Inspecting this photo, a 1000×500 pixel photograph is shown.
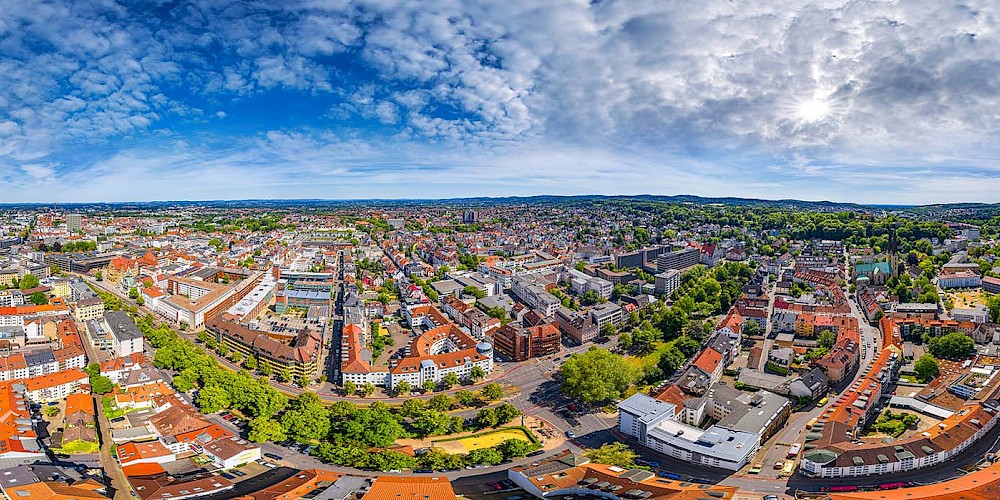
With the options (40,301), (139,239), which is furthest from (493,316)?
(139,239)

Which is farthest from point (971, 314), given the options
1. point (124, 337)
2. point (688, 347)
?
point (124, 337)

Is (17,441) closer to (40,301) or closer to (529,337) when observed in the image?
(529,337)

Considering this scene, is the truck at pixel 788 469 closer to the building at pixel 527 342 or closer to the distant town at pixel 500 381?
the distant town at pixel 500 381

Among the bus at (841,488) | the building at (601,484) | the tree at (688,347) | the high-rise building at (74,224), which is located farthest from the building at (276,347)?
the high-rise building at (74,224)

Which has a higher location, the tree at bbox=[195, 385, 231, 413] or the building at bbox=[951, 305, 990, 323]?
the building at bbox=[951, 305, 990, 323]

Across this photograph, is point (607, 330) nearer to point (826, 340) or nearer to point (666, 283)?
point (826, 340)

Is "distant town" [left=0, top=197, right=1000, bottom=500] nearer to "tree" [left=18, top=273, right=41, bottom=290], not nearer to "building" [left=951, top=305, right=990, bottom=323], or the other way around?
"tree" [left=18, top=273, right=41, bottom=290]

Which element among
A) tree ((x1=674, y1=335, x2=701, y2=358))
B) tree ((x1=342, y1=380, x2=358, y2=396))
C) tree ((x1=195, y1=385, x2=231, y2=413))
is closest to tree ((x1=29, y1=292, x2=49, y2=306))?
tree ((x1=195, y1=385, x2=231, y2=413))
